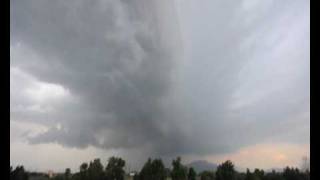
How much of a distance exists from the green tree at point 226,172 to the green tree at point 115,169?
42 centimetres

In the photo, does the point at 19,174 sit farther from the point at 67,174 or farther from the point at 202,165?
the point at 202,165

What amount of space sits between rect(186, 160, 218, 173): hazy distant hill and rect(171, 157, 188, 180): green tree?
0.10 feet

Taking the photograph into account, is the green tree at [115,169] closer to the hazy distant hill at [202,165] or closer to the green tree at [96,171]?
the green tree at [96,171]

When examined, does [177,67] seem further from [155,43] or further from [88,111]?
[88,111]

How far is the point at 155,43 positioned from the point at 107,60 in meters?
0.24

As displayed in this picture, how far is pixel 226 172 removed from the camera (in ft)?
5.42

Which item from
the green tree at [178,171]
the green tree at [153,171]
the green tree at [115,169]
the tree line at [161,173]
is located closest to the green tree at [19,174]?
the tree line at [161,173]

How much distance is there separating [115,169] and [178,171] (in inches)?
11.4

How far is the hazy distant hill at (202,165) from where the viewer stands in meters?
1.66

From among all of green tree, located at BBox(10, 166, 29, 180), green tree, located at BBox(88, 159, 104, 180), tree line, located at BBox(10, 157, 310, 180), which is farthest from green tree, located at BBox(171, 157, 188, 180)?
green tree, located at BBox(10, 166, 29, 180)

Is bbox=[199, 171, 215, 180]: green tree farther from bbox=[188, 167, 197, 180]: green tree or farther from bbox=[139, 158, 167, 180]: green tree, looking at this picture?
bbox=[139, 158, 167, 180]: green tree

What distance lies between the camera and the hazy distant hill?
1.66 m

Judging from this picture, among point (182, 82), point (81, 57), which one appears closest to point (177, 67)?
point (182, 82)

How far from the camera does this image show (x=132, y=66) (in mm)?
1750
